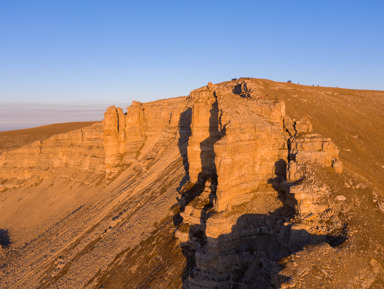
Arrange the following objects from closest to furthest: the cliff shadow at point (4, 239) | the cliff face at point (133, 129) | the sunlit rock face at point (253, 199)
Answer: the sunlit rock face at point (253, 199)
the cliff shadow at point (4, 239)
the cliff face at point (133, 129)

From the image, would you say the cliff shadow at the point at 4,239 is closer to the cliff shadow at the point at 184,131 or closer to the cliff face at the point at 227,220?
the cliff face at the point at 227,220

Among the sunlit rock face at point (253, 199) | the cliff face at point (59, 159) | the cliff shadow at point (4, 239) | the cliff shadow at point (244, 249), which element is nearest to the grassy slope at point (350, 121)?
the sunlit rock face at point (253, 199)

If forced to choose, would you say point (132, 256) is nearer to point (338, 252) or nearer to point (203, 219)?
point (203, 219)

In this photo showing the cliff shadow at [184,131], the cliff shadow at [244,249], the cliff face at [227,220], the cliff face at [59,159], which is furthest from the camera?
the cliff face at [59,159]

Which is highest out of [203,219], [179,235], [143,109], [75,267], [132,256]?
[143,109]

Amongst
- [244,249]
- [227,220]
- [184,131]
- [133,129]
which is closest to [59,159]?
[133,129]

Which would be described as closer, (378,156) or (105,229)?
(378,156)

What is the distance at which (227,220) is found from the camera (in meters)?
24.5

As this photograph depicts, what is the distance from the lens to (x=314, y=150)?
25453mm

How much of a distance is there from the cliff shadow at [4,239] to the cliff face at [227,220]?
33cm

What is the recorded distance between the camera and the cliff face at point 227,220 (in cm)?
2014

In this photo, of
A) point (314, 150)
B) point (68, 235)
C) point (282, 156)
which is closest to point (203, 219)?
point (282, 156)

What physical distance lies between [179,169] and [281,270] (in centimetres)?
3084

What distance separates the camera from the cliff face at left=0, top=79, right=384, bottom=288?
20.1 m
